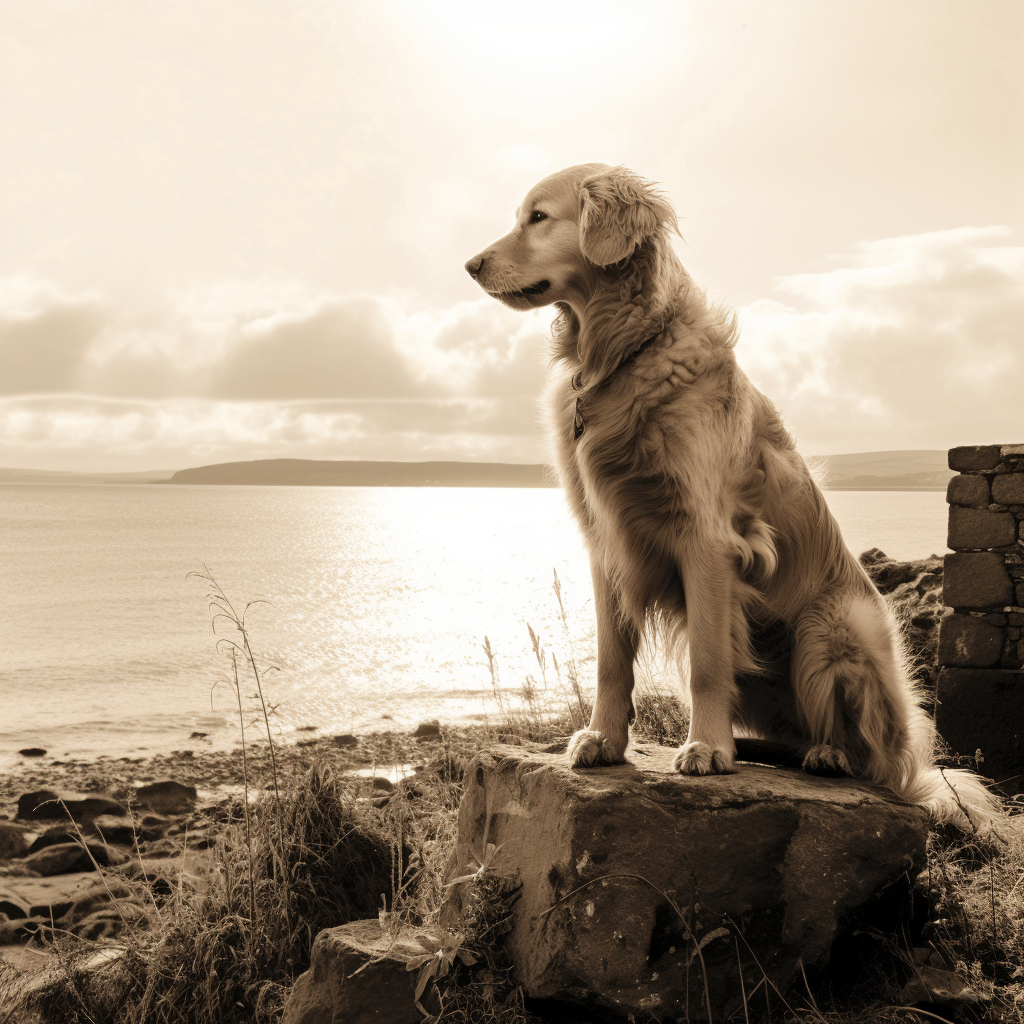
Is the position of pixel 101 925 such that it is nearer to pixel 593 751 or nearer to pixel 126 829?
pixel 126 829

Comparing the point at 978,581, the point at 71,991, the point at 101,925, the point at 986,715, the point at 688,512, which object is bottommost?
the point at 101,925

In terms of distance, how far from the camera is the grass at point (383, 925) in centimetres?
257

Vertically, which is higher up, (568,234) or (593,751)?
(568,234)

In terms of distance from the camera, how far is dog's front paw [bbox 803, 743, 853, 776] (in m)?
3.03

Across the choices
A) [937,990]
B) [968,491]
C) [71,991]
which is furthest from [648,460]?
[968,491]

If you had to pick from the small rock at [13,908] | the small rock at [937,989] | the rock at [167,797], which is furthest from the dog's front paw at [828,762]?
the rock at [167,797]

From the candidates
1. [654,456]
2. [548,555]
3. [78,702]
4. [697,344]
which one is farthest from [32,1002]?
[548,555]

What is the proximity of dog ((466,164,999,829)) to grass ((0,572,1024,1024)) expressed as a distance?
45 cm

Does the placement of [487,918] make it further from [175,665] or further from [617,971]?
[175,665]

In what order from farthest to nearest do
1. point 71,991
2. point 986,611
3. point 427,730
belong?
1. point 427,730
2. point 986,611
3. point 71,991

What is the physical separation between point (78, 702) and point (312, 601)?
12.9 metres

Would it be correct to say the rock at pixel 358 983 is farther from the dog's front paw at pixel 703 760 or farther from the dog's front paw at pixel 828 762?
the dog's front paw at pixel 828 762

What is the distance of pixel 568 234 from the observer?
3137 mm

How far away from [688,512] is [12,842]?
6.61 metres
